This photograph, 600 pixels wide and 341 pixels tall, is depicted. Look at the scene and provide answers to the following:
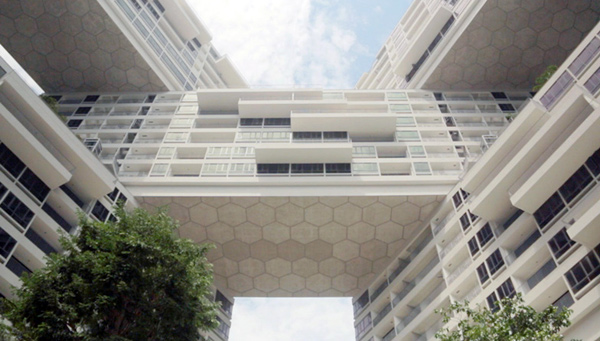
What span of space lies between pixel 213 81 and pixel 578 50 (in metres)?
34.5

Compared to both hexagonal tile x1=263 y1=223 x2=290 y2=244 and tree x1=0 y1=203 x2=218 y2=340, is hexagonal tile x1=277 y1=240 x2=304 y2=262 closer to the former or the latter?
hexagonal tile x1=263 y1=223 x2=290 y2=244

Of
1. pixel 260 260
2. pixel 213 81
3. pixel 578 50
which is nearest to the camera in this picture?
pixel 578 50

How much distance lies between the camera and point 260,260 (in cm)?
2841

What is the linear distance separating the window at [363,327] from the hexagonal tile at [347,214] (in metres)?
6.87

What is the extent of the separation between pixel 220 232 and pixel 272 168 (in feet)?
16.1

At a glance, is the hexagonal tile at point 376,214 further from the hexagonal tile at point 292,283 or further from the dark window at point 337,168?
the hexagonal tile at point 292,283

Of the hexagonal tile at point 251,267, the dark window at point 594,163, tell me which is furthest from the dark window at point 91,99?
the dark window at point 594,163

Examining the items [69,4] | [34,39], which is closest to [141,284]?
[69,4]

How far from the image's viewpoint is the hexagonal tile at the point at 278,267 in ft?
93.6

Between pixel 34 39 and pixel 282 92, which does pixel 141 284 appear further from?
pixel 34 39

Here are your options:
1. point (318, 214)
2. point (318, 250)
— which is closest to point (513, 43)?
point (318, 214)

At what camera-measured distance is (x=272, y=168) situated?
2595 centimetres

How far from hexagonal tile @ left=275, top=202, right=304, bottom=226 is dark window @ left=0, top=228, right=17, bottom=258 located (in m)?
12.7

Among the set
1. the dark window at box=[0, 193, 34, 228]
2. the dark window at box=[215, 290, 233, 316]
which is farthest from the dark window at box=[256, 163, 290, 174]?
the dark window at box=[0, 193, 34, 228]
